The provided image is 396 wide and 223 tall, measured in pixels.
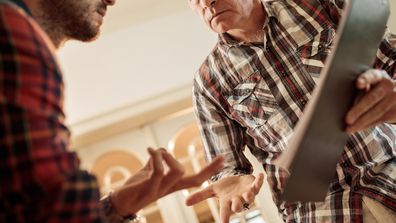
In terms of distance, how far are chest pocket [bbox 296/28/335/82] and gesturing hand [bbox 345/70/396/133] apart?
0.38 meters

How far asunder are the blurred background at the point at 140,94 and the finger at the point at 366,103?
1.48 m

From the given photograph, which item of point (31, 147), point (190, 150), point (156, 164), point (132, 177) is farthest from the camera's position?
point (190, 150)

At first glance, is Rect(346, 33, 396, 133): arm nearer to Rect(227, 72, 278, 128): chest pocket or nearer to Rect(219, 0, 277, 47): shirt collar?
Rect(227, 72, 278, 128): chest pocket

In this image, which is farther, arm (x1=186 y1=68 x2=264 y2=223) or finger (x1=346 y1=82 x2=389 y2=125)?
arm (x1=186 y1=68 x2=264 y2=223)

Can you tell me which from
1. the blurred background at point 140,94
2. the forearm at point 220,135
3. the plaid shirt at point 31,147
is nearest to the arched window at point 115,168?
the blurred background at point 140,94

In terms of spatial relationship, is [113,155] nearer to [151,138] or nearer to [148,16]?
[151,138]

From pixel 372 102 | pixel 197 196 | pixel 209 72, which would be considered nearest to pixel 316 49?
pixel 209 72

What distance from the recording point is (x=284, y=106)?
1.12m

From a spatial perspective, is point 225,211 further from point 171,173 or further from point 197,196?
point 171,173

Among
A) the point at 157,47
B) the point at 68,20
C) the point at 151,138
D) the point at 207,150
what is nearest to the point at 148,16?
the point at 157,47

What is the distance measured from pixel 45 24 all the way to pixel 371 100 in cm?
64

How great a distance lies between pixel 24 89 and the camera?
0.46 meters

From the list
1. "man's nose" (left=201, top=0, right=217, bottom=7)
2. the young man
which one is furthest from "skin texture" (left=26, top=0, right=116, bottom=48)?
"man's nose" (left=201, top=0, right=217, bottom=7)

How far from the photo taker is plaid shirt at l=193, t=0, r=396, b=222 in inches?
41.2
